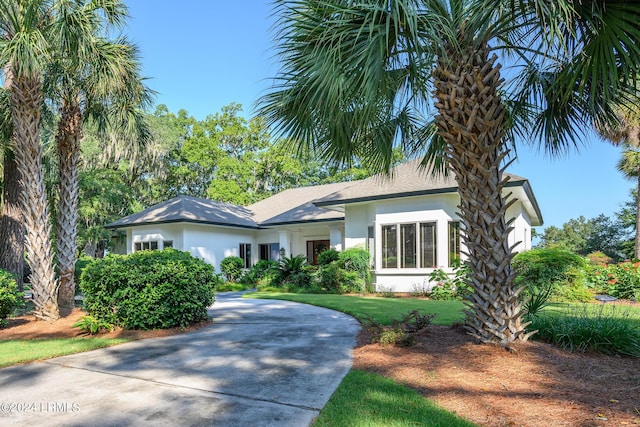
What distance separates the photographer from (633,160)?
843 inches

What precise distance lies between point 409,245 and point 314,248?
808cm

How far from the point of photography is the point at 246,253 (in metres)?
23.6

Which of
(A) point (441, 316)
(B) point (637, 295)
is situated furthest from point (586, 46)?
(B) point (637, 295)

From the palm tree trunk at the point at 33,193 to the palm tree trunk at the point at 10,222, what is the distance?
16.9 feet

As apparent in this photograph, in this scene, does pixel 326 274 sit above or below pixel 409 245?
below

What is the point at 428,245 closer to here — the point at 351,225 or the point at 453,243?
the point at 453,243

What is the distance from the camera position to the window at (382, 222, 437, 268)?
49.5ft

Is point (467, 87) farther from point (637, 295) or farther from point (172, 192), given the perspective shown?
point (172, 192)

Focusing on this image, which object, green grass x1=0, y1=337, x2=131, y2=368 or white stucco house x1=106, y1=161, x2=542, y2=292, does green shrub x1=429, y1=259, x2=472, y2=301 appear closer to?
white stucco house x1=106, y1=161, x2=542, y2=292

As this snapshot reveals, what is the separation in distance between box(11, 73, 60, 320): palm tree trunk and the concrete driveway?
3301 mm

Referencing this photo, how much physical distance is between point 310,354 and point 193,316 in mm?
3457

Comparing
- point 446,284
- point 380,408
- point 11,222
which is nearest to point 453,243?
point 446,284

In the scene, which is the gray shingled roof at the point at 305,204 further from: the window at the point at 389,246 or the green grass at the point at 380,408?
the green grass at the point at 380,408

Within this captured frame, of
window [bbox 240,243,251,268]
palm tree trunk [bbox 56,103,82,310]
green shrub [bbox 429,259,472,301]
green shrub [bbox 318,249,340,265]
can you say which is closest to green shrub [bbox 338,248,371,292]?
green shrub [bbox 318,249,340,265]
